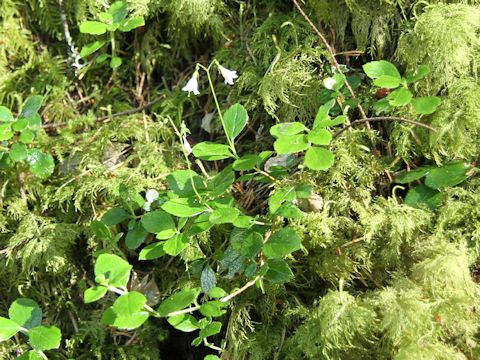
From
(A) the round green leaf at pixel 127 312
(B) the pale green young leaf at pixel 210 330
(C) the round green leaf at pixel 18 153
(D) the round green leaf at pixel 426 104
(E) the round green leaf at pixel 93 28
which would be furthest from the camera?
(E) the round green leaf at pixel 93 28

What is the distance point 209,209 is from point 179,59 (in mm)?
952

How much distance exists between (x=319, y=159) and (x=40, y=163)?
3.61 feet

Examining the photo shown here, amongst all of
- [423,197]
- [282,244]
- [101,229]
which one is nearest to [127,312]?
[101,229]

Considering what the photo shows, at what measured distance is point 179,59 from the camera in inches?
95.9

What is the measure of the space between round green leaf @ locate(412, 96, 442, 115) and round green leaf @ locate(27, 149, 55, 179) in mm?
1312

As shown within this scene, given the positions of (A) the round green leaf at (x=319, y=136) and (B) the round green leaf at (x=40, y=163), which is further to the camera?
(B) the round green leaf at (x=40, y=163)

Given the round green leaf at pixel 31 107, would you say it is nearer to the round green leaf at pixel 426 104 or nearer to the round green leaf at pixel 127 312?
the round green leaf at pixel 127 312

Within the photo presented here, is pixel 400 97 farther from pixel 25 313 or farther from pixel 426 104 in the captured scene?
pixel 25 313

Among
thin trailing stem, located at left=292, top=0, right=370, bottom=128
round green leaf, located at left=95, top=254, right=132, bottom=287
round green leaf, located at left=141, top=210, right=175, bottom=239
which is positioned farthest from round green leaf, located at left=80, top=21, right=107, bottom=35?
round green leaf, located at left=95, top=254, right=132, bottom=287

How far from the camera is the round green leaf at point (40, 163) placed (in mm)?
2145

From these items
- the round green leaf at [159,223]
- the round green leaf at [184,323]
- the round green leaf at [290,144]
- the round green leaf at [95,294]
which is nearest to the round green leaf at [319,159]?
the round green leaf at [290,144]

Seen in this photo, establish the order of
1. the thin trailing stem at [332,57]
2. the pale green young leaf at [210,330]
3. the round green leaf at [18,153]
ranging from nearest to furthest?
the pale green young leaf at [210,330] → the thin trailing stem at [332,57] → the round green leaf at [18,153]

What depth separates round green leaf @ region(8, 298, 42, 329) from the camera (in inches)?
69.1

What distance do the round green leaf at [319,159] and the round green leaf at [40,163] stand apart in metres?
1.03
